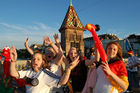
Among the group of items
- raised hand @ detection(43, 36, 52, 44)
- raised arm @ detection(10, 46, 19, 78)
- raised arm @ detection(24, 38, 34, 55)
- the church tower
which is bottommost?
raised arm @ detection(10, 46, 19, 78)

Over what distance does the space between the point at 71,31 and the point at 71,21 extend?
0.85m

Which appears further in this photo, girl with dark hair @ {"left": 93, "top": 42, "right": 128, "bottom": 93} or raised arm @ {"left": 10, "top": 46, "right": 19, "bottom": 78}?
raised arm @ {"left": 10, "top": 46, "right": 19, "bottom": 78}

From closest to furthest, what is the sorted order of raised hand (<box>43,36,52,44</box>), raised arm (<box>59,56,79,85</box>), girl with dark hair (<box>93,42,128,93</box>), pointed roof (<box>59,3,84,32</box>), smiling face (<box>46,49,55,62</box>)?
girl with dark hair (<box>93,42,128,93</box>), raised arm (<box>59,56,79,85</box>), raised hand (<box>43,36,52,44</box>), smiling face (<box>46,49,55,62</box>), pointed roof (<box>59,3,84,32</box>)

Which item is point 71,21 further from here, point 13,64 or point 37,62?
point 13,64

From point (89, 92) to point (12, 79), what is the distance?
49.6 inches

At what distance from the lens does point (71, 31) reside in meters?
9.47

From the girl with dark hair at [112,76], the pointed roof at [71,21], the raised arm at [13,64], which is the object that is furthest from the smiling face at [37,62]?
the pointed roof at [71,21]

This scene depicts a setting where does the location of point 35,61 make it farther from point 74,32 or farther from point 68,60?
point 74,32

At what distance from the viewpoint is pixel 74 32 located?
9.66 m

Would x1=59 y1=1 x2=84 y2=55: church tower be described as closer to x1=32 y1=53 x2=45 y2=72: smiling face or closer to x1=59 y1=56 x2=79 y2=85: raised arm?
x1=32 y1=53 x2=45 y2=72: smiling face

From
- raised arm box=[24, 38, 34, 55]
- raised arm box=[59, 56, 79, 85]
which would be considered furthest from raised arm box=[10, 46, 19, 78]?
raised arm box=[24, 38, 34, 55]

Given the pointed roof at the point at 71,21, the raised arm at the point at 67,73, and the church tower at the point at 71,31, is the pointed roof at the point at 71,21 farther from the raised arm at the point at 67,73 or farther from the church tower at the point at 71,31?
the raised arm at the point at 67,73

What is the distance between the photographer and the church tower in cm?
925

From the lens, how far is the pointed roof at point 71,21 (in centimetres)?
923
